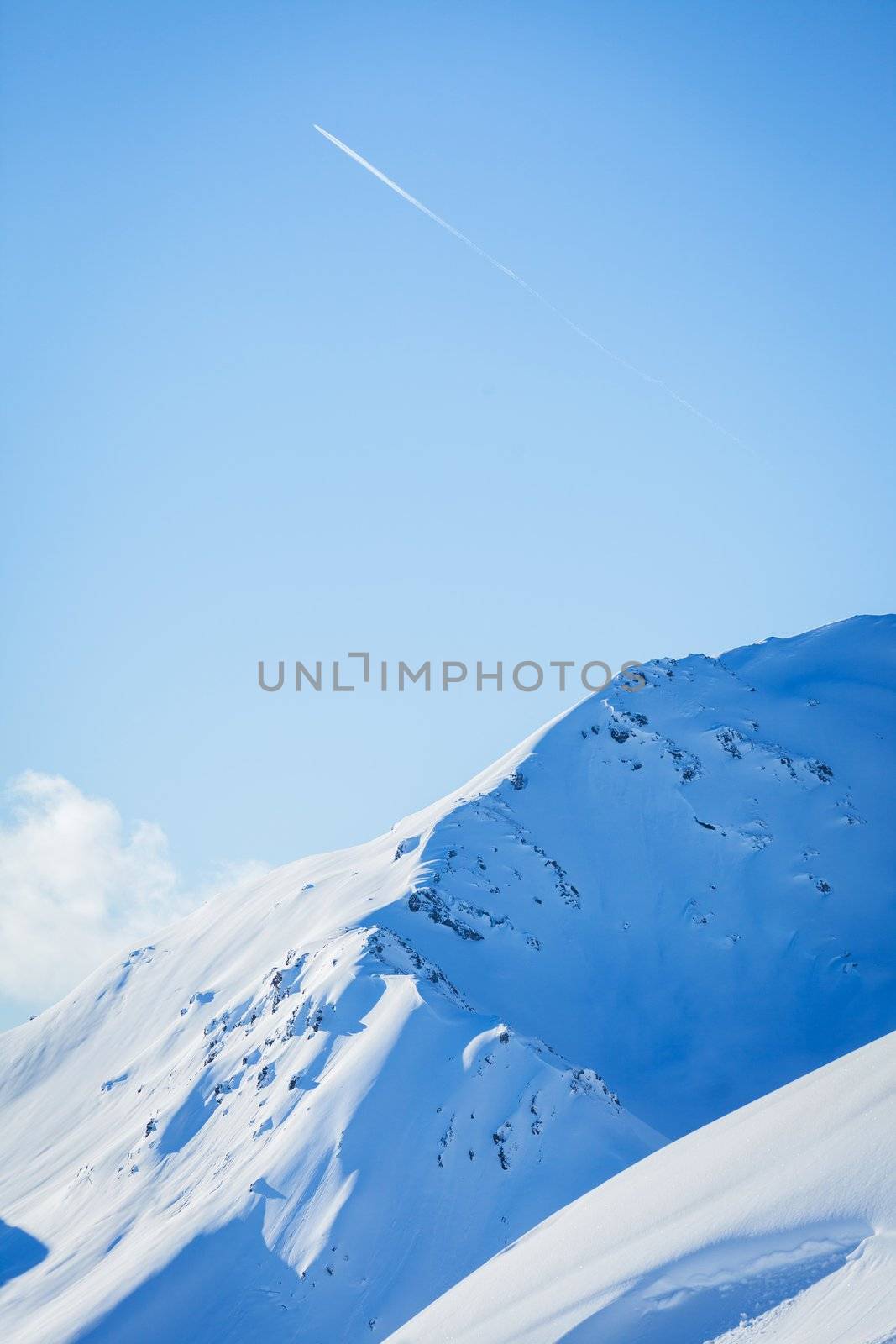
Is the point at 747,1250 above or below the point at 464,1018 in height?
above

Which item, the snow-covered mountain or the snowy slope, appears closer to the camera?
the snowy slope

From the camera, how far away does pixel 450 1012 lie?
38.3 metres

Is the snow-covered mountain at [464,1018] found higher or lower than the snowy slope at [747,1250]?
lower

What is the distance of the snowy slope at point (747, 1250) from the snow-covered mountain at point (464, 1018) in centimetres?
1906

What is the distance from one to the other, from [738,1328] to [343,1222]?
971 inches

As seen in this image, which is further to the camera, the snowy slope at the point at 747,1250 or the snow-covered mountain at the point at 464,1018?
the snow-covered mountain at the point at 464,1018

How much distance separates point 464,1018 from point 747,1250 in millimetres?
29041

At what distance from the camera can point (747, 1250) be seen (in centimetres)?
998

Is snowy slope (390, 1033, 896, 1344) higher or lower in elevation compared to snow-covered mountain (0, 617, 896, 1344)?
higher

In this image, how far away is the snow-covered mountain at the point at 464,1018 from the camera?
31.4m

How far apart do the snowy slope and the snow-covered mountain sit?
→ 19063 mm

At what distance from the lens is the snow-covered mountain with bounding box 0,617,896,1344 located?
31391 mm

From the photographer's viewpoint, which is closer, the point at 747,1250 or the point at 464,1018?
the point at 747,1250

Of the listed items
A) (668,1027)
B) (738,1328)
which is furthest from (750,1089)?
(738,1328)
